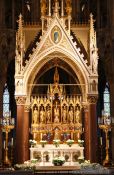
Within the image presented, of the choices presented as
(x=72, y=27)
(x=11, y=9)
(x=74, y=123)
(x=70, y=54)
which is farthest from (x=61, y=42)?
(x=11, y=9)

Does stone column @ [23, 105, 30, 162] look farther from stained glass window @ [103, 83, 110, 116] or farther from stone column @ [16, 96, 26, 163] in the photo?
stained glass window @ [103, 83, 110, 116]

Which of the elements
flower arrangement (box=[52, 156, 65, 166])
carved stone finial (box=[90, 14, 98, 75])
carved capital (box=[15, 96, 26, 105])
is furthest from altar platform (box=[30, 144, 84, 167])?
carved stone finial (box=[90, 14, 98, 75])

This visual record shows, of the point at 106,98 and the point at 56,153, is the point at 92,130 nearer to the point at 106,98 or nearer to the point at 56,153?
the point at 56,153

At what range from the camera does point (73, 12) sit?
111 feet

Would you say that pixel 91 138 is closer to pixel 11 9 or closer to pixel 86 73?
pixel 86 73

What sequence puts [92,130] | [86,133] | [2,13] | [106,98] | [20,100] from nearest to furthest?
[92,130] → [20,100] → [86,133] → [2,13] → [106,98]

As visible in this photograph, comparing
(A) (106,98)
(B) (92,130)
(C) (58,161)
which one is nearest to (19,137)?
(C) (58,161)

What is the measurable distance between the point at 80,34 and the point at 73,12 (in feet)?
10.6

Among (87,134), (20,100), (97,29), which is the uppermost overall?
(97,29)

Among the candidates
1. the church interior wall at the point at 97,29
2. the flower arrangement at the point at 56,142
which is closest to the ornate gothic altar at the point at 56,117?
the flower arrangement at the point at 56,142

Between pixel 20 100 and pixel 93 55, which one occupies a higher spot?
pixel 93 55

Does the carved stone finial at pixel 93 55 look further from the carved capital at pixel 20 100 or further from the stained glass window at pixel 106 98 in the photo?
the stained glass window at pixel 106 98

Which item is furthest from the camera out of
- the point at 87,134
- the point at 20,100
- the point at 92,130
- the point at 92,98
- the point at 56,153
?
the point at 87,134

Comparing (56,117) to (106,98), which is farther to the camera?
(106,98)
